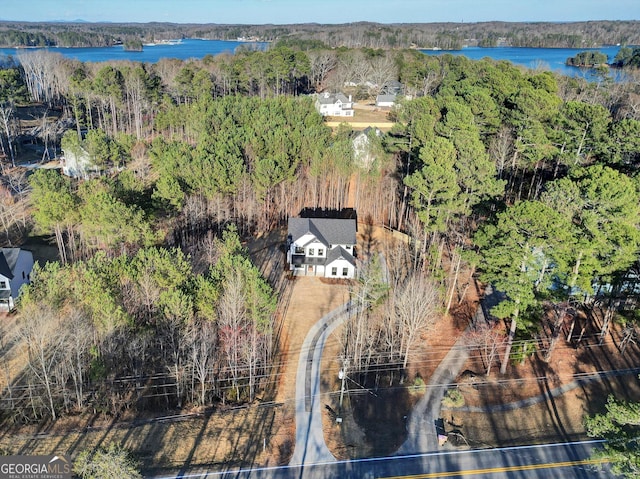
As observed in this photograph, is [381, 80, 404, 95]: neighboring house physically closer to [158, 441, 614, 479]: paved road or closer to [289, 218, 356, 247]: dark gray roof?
[289, 218, 356, 247]: dark gray roof

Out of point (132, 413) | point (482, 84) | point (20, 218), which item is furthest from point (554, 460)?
point (20, 218)

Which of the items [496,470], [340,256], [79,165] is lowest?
[496,470]

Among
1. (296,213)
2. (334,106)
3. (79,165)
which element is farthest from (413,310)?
(334,106)

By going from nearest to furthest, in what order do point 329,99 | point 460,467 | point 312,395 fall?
point 460,467
point 312,395
point 329,99

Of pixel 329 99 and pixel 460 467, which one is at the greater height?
pixel 329 99

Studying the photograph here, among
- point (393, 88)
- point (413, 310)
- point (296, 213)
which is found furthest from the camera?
point (393, 88)

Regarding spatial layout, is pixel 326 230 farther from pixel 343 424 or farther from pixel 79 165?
pixel 79 165

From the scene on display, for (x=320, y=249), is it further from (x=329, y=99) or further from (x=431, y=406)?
(x=329, y=99)

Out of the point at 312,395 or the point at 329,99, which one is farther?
the point at 329,99
